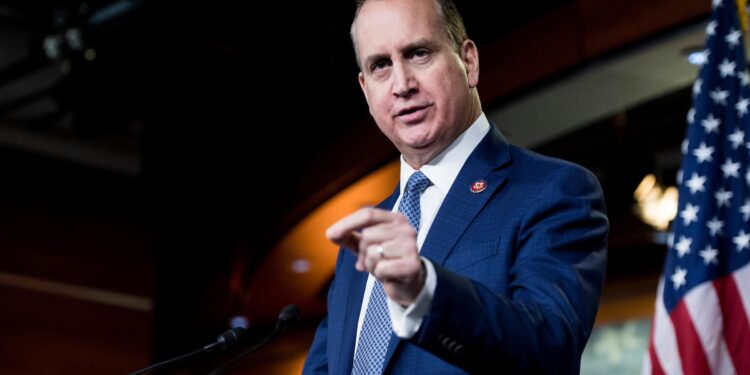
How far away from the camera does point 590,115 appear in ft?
16.3

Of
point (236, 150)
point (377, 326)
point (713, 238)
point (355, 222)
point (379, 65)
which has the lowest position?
point (713, 238)

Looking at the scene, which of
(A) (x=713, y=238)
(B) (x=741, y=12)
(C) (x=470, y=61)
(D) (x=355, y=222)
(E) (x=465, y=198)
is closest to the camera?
(D) (x=355, y=222)

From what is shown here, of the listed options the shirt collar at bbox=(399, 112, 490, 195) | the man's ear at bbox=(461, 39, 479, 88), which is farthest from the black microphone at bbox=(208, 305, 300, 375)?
the man's ear at bbox=(461, 39, 479, 88)

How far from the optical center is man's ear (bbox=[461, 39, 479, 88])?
6.10 feet

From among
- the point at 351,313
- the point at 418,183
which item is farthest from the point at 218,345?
the point at 418,183

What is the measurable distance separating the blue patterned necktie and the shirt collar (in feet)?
0.06

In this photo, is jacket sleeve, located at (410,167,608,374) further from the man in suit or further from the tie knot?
the tie knot

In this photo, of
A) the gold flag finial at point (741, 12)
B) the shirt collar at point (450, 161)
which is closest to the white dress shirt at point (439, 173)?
the shirt collar at point (450, 161)

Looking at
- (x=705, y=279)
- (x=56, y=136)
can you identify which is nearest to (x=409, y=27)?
(x=705, y=279)

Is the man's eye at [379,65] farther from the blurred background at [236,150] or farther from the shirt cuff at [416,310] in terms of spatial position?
the blurred background at [236,150]

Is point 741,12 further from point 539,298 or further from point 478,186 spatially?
point 539,298

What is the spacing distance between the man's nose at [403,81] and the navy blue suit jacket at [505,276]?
6.0 inches

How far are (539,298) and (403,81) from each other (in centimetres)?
48

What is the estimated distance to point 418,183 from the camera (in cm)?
175
